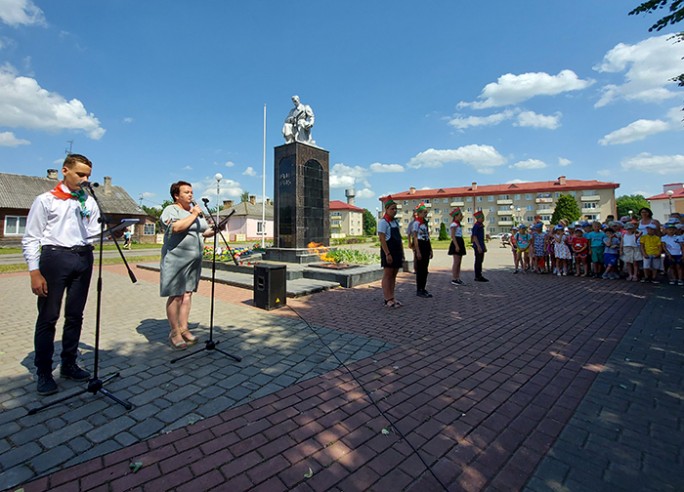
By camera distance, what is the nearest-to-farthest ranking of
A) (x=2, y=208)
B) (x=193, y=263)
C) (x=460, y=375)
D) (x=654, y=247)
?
1. (x=460, y=375)
2. (x=193, y=263)
3. (x=654, y=247)
4. (x=2, y=208)

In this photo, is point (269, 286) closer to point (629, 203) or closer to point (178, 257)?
point (178, 257)

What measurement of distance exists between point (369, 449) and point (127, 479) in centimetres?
144

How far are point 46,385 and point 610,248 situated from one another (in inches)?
510

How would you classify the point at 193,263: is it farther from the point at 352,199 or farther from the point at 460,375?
the point at 352,199

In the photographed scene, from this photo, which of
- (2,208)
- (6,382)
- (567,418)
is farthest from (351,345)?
(2,208)

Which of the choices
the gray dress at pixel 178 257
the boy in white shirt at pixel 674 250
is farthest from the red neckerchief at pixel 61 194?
the boy in white shirt at pixel 674 250

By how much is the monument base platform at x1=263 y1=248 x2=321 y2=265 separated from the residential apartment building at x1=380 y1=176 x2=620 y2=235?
54584 mm

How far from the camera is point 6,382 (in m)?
3.15

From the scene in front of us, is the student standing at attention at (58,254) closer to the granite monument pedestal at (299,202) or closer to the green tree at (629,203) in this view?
the granite monument pedestal at (299,202)

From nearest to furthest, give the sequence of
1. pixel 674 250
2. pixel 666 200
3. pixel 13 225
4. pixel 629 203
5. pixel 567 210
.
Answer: pixel 674 250, pixel 13 225, pixel 567 210, pixel 666 200, pixel 629 203

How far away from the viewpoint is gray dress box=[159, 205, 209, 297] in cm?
396

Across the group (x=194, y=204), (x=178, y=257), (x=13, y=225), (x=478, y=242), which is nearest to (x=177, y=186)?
(x=194, y=204)

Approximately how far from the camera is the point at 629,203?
9512 centimetres

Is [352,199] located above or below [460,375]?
above
